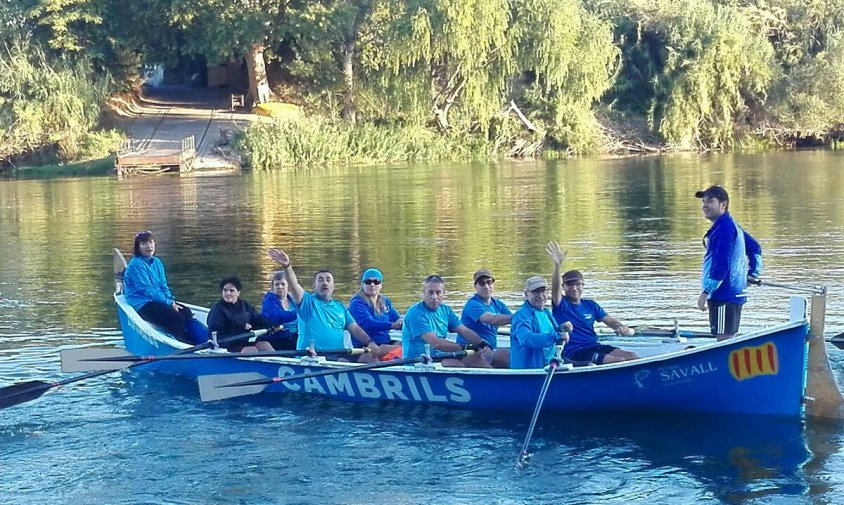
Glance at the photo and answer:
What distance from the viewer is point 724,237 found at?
1173 cm

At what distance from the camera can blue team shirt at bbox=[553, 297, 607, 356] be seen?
11.8 m

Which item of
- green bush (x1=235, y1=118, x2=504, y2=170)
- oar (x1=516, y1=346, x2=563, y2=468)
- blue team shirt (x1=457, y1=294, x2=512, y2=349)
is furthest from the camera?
green bush (x1=235, y1=118, x2=504, y2=170)

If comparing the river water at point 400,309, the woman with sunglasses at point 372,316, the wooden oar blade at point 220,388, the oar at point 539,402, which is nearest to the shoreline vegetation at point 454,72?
the river water at point 400,309

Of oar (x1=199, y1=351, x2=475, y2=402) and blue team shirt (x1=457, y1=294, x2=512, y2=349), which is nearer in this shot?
oar (x1=199, y1=351, x2=475, y2=402)

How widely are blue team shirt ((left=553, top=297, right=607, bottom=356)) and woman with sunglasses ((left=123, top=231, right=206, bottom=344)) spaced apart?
17.0 ft

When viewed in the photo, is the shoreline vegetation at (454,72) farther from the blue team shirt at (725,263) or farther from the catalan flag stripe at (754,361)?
the catalan flag stripe at (754,361)

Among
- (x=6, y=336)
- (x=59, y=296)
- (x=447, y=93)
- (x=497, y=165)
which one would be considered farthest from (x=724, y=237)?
(x=447, y=93)

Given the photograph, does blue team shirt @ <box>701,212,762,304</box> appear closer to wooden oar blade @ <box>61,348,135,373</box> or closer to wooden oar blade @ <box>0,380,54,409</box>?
wooden oar blade @ <box>61,348,135,373</box>

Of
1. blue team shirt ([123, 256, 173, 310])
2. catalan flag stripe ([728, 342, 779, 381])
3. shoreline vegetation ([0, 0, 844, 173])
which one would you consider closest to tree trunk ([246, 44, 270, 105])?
shoreline vegetation ([0, 0, 844, 173])

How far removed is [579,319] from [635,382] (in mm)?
869

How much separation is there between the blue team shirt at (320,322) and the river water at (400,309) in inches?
25.9

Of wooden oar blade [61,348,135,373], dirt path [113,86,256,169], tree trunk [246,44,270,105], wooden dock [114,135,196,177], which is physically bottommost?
wooden oar blade [61,348,135,373]

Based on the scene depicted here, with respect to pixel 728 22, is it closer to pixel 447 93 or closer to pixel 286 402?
pixel 447 93

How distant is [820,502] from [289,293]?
22.1 feet
